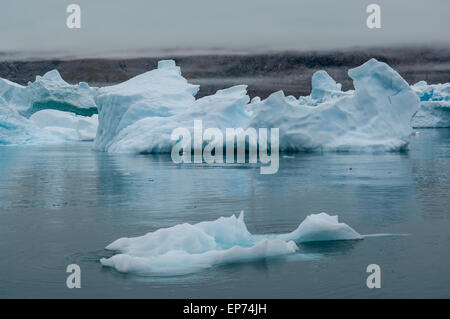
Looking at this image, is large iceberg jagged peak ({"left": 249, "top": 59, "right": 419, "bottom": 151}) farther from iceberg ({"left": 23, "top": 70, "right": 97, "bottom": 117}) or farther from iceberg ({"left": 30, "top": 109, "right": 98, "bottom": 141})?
iceberg ({"left": 23, "top": 70, "right": 97, "bottom": 117})

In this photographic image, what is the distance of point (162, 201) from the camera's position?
12.5 metres

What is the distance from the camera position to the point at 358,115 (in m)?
25.5

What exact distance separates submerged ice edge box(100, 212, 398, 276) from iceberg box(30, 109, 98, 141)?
39781 millimetres

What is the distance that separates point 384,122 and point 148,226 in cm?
1724

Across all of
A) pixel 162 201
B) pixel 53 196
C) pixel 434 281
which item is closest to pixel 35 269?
pixel 434 281

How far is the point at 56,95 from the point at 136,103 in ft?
81.9

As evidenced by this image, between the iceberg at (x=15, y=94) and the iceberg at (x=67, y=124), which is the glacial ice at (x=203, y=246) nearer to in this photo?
the iceberg at (x=67, y=124)

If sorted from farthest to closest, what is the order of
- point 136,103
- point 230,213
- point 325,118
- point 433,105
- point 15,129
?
point 433,105
point 15,129
point 136,103
point 325,118
point 230,213

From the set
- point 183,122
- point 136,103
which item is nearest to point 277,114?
point 183,122

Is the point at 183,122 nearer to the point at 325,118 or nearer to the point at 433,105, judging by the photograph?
the point at 325,118
